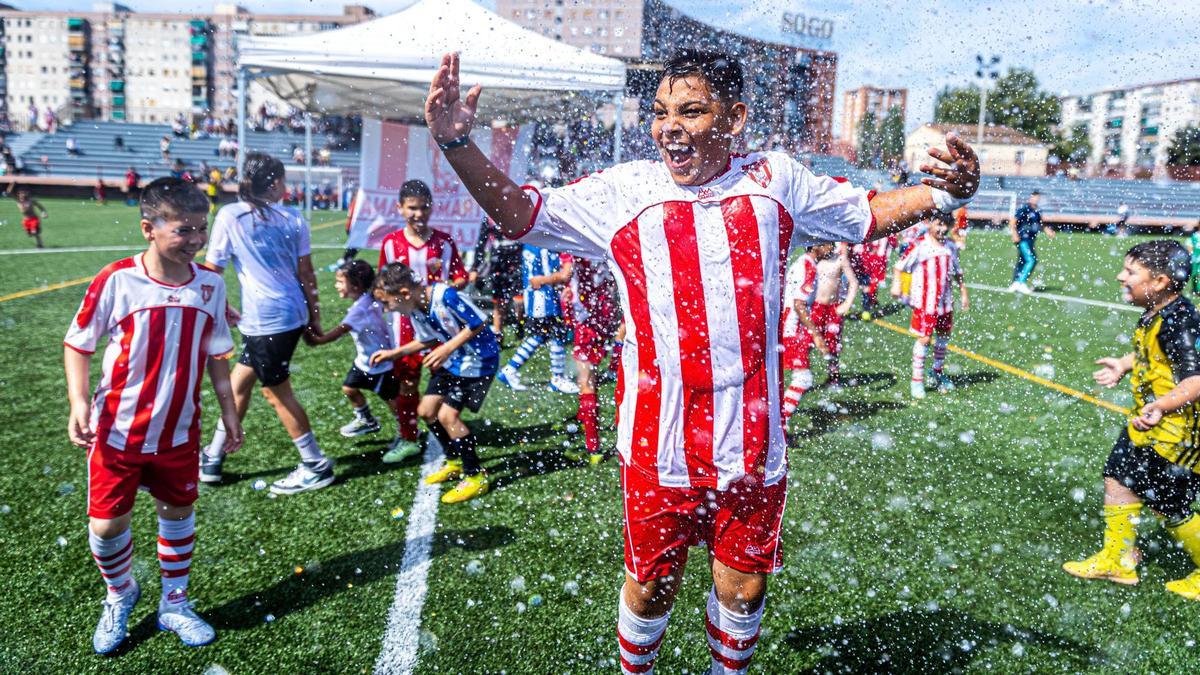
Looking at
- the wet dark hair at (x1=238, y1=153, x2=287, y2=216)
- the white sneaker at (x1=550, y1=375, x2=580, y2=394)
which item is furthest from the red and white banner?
the wet dark hair at (x1=238, y1=153, x2=287, y2=216)

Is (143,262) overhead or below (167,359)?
overhead

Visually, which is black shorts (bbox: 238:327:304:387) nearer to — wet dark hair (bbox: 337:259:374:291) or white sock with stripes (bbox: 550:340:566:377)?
wet dark hair (bbox: 337:259:374:291)

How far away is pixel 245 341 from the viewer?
173 inches

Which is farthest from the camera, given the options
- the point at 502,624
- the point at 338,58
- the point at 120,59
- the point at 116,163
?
the point at 120,59

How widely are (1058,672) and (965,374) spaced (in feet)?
18.1

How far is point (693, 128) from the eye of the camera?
194 centimetres

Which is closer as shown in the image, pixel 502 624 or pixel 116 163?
pixel 502 624

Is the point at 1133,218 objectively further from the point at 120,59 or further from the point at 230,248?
the point at 120,59

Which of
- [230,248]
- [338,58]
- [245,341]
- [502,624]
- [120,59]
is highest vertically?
[120,59]

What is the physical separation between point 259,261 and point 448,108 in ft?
9.43

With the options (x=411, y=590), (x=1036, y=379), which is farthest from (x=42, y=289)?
(x=1036, y=379)

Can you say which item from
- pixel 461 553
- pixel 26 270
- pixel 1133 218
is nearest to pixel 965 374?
pixel 461 553

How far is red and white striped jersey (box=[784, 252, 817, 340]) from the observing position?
19.6ft

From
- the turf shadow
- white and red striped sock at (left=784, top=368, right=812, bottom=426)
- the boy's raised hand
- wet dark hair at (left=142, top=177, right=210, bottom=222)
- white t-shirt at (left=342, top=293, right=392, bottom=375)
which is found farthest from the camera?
white and red striped sock at (left=784, top=368, right=812, bottom=426)
